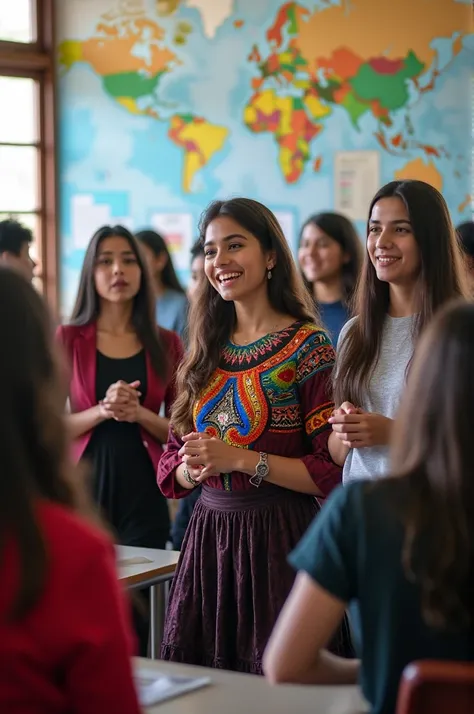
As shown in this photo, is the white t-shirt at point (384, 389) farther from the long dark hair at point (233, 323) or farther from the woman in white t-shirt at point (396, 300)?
the long dark hair at point (233, 323)

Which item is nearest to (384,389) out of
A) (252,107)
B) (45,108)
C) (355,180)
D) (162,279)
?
(162,279)

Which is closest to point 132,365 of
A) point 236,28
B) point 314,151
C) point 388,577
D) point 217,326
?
point 217,326

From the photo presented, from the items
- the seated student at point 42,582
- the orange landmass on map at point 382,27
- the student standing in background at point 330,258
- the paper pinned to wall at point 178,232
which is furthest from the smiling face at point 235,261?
the paper pinned to wall at point 178,232

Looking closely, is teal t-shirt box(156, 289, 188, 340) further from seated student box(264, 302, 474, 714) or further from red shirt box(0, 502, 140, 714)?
red shirt box(0, 502, 140, 714)

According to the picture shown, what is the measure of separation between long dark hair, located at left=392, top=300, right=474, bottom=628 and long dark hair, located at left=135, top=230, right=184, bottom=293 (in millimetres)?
4018

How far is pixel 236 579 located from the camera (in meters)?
2.72

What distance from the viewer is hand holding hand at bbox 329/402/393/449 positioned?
8.46 ft

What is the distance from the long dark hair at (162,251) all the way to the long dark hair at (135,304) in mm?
1405

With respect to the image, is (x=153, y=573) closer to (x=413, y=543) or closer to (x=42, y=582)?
(x=413, y=543)

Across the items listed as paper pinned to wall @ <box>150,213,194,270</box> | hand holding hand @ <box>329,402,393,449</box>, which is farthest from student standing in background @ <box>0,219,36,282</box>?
paper pinned to wall @ <box>150,213,194,270</box>

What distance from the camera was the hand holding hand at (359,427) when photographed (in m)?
2.58

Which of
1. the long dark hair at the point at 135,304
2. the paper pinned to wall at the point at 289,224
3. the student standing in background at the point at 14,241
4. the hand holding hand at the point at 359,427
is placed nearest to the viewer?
the hand holding hand at the point at 359,427

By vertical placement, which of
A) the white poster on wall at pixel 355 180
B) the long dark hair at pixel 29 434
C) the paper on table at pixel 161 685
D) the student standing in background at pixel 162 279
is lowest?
the paper on table at pixel 161 685

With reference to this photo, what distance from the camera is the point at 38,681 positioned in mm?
1266
